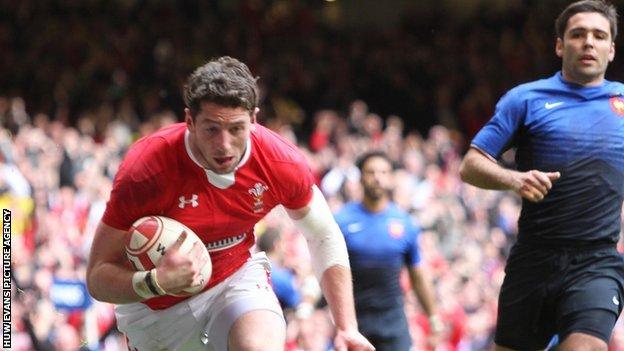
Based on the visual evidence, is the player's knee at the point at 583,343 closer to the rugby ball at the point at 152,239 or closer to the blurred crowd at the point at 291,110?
the rugby ball at the point at 152,239

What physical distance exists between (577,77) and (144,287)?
2546 millimetres

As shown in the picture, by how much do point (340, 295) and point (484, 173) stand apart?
1052mm

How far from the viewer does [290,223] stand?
579 inches

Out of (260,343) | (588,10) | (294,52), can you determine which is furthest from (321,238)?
(294,52)

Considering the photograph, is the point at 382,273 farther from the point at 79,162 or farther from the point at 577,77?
the point at 79,162

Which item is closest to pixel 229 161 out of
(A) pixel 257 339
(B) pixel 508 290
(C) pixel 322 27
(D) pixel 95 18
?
(A) pixel 257 339

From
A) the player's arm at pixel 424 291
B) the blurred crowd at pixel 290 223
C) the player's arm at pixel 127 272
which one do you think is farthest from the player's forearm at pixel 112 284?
the player's arm at pixel 424 291

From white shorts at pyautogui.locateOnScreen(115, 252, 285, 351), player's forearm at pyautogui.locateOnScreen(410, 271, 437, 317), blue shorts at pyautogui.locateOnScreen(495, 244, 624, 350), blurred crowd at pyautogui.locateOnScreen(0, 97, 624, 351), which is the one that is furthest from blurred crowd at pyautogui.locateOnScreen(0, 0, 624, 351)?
white shorts at pyautogui.locateOnScreen(115, 252, 285, 351)

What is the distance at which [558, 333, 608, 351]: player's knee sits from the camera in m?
6.69

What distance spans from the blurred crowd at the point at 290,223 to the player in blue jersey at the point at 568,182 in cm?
342

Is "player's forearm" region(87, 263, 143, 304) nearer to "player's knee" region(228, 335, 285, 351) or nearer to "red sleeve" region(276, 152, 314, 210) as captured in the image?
"player's knee" region(228, 335, 285, 351)

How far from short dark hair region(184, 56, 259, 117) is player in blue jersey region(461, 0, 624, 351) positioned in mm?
1404

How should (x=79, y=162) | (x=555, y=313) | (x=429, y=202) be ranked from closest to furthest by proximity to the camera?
(x=555, y=313)
(x=79, y=162)
(x=429, y=202)

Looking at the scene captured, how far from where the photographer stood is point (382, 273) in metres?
9.97
